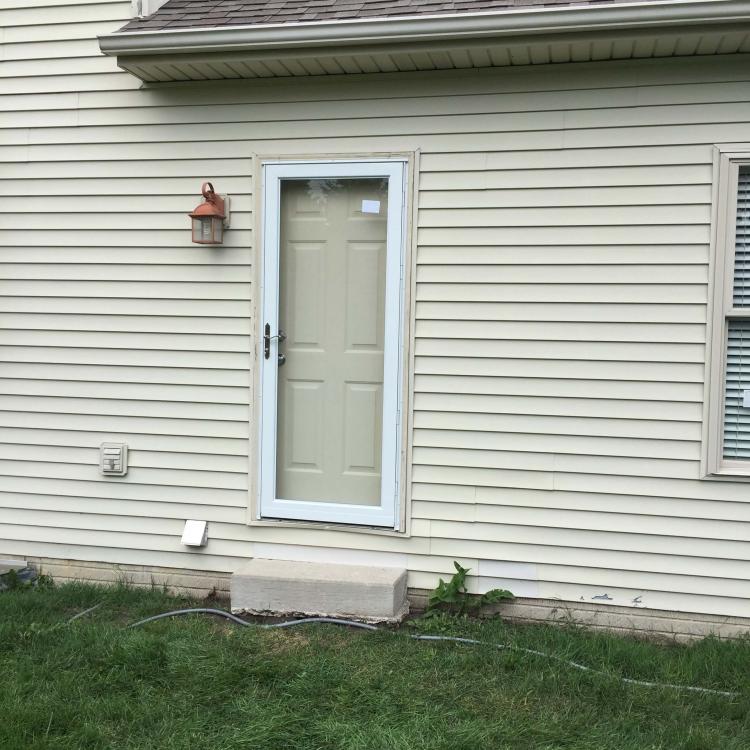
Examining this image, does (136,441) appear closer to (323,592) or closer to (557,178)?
(323,592)

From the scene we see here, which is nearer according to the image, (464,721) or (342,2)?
(464,721)

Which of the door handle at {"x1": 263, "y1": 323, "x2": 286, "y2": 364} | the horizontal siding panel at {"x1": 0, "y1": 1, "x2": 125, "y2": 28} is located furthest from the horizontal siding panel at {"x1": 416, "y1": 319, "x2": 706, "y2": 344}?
the horizontal siding panel at {"x1": 0, "y1": 1, "x2": 125, "y2": 28}

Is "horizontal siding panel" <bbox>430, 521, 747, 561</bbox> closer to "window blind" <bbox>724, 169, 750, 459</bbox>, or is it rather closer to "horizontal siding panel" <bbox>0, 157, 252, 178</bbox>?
"window blind" <bbox>724, 169, 750, 459</bbox>

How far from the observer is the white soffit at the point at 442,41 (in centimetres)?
365

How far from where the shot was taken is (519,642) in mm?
3807

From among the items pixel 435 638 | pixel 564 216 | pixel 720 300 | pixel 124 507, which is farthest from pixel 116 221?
pixel 720 300

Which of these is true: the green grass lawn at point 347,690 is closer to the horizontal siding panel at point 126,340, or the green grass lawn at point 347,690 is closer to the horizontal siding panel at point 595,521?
the horizontal siding panel at point 595,521

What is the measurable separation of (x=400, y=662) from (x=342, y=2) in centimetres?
322

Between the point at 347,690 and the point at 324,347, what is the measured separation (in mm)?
1863

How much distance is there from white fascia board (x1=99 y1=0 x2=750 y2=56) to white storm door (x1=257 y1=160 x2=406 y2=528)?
64 cm

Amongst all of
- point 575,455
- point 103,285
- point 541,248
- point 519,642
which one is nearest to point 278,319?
point 103,285

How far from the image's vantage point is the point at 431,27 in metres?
3.86

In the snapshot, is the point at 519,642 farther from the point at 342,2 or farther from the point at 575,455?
the point at 342,2

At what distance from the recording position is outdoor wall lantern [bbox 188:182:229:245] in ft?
14.3
